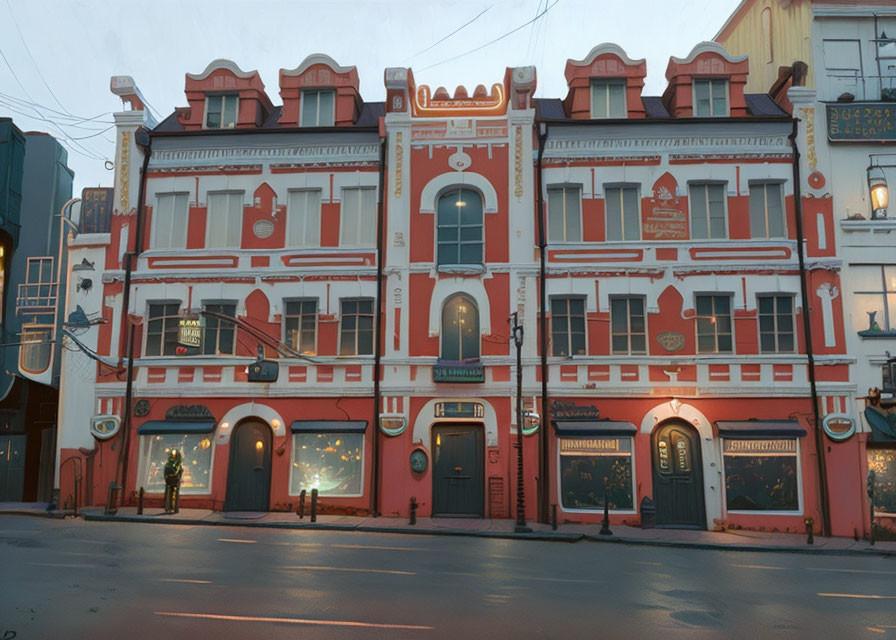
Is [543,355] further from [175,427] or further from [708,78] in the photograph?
[175,427]

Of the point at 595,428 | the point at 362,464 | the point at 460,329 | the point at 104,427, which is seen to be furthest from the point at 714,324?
the point at 104,427

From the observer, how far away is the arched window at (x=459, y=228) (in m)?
22.0

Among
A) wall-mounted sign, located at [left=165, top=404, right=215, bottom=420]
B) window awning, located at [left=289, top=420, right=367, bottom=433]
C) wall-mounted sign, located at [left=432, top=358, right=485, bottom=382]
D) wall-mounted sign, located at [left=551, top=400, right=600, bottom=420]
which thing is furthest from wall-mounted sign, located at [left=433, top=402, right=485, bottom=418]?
wall-mounted sign, located at [left=165, top=404, right=215, bottom=420]

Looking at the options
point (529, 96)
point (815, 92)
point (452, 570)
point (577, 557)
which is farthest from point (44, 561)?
point (815, 92)

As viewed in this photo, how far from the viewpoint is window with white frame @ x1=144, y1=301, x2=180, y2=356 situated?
22.2m

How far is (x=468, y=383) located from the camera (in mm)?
21094

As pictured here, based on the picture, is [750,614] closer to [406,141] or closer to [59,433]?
[406,141]

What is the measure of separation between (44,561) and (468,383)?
11.7 metres

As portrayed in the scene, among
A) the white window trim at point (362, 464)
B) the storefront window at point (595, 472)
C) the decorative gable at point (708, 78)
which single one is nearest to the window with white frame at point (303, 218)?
the white window trim at point (362, 464)

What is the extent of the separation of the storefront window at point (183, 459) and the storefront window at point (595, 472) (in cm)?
1087

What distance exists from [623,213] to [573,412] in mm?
6486

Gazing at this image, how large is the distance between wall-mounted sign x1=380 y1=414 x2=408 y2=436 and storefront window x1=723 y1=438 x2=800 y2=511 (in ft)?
31.4

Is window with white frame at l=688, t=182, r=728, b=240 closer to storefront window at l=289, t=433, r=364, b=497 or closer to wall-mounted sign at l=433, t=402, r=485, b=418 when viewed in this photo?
wall-mounted sign at l=433, t=402, r=485, b=418

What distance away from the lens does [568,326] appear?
70.4ft
